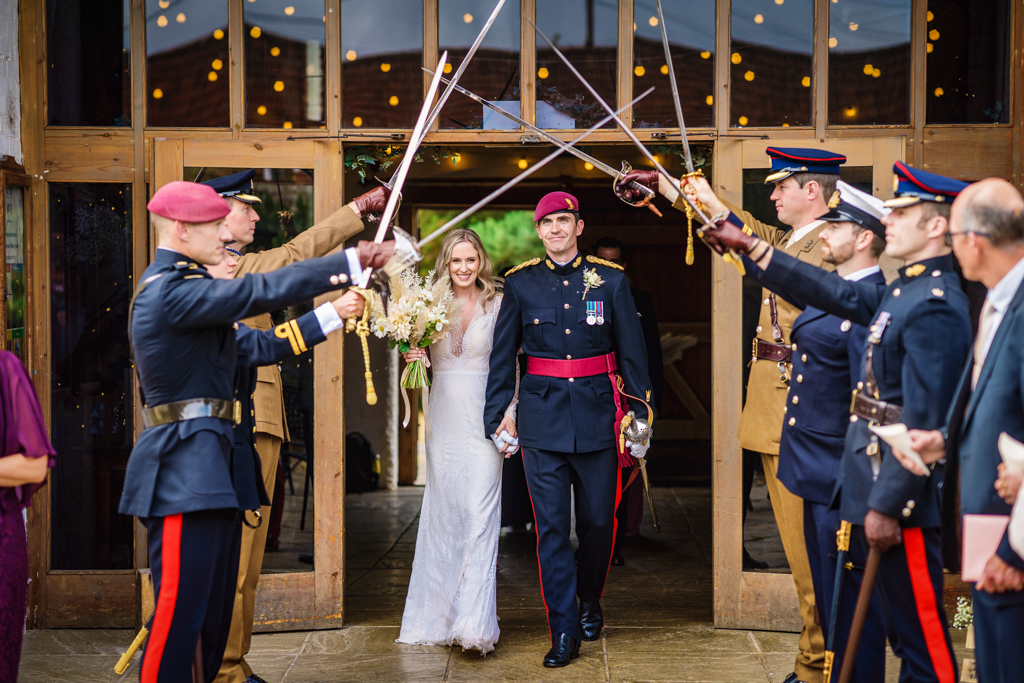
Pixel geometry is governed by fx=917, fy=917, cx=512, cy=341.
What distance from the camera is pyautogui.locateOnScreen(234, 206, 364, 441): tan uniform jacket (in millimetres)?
3668

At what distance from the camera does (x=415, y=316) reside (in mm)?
3973

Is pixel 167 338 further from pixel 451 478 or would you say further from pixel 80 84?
pixel 80 84

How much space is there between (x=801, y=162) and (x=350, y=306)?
1.78 meters

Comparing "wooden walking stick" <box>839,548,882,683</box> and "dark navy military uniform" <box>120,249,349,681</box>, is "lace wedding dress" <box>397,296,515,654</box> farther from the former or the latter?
"wooden walking stick" <box>839,548,882,683</box>

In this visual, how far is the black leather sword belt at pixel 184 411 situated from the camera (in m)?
2.76

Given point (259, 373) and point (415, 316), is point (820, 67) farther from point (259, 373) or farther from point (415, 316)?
point (259, 373)

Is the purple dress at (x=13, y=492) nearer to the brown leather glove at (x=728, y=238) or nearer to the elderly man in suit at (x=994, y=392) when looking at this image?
the brown leather glove at (x=728, y=238)

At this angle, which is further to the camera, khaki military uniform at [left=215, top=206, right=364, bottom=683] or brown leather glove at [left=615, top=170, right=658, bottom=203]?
khaki military uniform at [left=215, top=206, right=364, bottom=683]

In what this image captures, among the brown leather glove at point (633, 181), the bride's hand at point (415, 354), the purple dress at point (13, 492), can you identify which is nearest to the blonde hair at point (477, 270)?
the bride's hand at point (415, 354)

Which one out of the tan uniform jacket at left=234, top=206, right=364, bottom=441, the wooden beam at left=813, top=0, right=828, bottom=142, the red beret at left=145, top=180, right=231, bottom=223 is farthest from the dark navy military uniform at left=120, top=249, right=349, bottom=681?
the wooden beam at left=813, top=0, right=828, bottom=142

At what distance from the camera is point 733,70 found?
4.17 m

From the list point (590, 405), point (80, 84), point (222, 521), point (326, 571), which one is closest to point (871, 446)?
point (590, 405)

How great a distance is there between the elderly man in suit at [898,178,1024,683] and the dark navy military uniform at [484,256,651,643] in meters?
1.78

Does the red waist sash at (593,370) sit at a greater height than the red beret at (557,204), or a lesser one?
lesser
